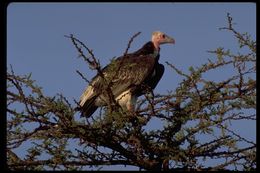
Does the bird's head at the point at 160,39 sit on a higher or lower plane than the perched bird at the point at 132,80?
higher

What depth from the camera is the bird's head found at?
32.4 feet

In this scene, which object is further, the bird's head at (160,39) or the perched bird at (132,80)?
the bird's head at (160,39)

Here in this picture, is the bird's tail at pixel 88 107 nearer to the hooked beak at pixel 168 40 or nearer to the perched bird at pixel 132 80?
the perched bird at pixel 132 80

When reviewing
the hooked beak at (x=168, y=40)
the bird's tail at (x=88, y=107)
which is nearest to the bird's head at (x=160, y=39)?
the hooked beak at (x=168, y=40)

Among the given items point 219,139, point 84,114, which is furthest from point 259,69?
point 84,114

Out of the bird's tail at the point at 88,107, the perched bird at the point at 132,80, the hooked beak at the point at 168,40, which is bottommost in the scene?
the bird's tail at the point at 88,107

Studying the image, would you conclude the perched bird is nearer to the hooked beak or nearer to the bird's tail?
the bird's tail

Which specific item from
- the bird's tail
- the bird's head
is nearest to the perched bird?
the bird's tail

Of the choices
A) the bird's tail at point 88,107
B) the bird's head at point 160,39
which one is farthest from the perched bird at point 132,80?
the bird's head at point 160,39

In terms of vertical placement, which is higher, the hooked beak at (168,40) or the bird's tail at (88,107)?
the hooked beak at (168,40)

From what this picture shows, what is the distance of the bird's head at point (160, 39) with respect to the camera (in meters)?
9.88

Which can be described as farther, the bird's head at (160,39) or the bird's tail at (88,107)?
the bird's head at (160,39)

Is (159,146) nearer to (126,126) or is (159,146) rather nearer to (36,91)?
(126,126)

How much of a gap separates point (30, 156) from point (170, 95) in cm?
146
